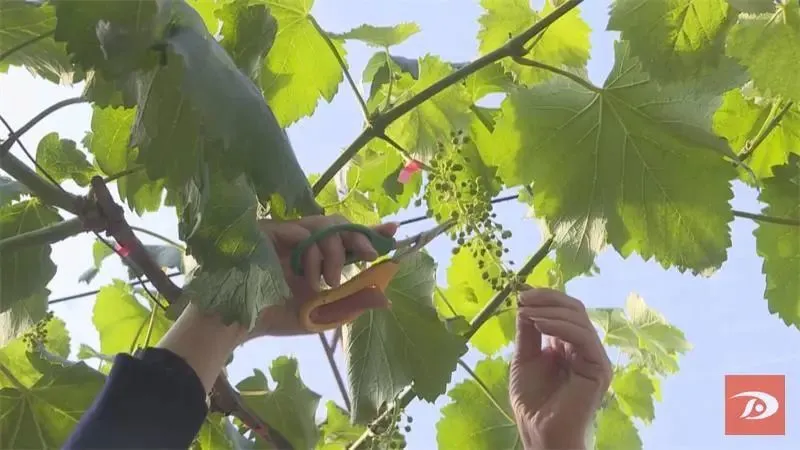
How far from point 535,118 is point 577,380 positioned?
23 centimetres

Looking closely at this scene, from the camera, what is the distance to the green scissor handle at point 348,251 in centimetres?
58

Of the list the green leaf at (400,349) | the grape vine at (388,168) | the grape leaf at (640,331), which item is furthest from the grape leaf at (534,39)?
the grape leaf at (640,331)

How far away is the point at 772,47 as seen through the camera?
712mm

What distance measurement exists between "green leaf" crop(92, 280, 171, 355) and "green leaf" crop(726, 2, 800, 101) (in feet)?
2.25

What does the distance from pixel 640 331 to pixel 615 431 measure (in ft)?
0.46

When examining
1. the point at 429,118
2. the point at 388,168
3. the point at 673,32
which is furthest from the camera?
the point at 388,168

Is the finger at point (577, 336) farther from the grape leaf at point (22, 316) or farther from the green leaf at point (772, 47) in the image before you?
the grape leaf at point (22, 316)

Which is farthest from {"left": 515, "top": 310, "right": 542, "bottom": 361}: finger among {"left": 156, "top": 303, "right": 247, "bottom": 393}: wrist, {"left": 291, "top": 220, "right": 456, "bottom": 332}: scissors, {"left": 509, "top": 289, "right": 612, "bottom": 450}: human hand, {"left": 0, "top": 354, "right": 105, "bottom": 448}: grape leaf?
{"left": 0, "top": 354, "right": 105, "bottom": 448}: grape leaf

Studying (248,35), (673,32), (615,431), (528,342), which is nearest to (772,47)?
(673,32)

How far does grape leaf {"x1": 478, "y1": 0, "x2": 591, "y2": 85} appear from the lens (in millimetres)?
890

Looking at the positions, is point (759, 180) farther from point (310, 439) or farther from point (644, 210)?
point (310, 439)

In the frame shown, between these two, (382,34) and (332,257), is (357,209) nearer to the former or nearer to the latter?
(382,34)

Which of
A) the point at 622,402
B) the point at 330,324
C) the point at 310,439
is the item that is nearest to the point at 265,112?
the point at 330,324

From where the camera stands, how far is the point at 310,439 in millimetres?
915
